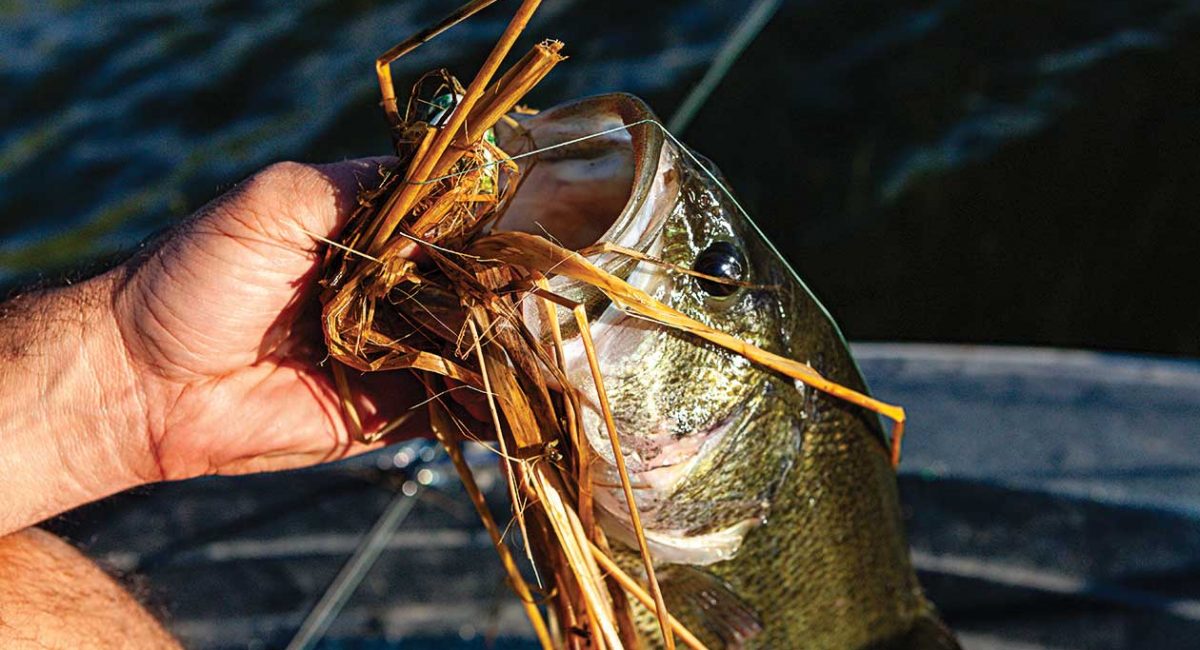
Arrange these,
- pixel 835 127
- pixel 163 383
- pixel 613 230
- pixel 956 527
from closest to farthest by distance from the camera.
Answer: pixel 613 230 < pixel 163 383 < pixel 956 527 < pixel 835 127

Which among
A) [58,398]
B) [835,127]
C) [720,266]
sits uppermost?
[720,266]

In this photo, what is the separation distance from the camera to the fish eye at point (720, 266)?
181 centimetres

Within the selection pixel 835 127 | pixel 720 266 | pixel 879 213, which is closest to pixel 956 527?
pixel 720 266

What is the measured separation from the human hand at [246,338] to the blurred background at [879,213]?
2.46 ft

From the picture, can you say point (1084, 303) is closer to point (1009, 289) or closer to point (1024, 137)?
point (1009, 289)

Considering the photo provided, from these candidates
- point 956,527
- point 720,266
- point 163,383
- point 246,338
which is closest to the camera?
point 720,266

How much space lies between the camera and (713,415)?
1.93 m

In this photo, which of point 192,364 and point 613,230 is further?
point 192,364

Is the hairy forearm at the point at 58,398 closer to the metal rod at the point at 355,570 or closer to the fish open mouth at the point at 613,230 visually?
the fish open mouth at the point at 613,230

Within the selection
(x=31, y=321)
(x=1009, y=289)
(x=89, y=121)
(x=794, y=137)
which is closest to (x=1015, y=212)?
(x=1009, y=289)

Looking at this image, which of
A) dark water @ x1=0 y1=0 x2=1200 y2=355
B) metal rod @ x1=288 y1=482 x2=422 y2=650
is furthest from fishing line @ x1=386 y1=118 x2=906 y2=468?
dark water @ x1=0 y1=0 x2=1200 y2=355

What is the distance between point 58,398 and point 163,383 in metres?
0.20

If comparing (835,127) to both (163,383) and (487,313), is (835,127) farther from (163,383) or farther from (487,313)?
(487,313)

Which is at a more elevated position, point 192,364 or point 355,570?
point 192,364
